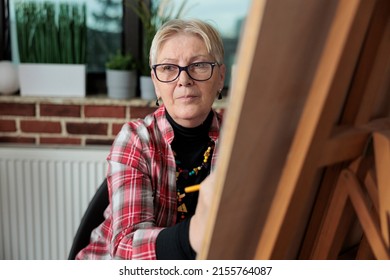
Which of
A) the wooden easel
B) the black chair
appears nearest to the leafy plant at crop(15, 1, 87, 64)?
the black chair

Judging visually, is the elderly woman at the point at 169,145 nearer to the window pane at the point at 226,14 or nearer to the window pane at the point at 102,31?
the window pane at the point at 226,14

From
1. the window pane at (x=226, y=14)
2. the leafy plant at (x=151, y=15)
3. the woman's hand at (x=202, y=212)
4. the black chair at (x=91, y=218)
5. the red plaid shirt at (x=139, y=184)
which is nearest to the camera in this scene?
the woman's hand at (x=202, y=212)

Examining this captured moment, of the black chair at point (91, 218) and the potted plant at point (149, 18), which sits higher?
the potted plant at point (149, 18)

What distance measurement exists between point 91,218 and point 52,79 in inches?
35.0

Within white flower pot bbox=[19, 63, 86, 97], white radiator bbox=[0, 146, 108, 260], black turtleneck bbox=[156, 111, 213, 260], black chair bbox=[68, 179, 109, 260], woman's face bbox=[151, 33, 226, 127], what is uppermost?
woman's face bbox=[151, 33, 226, 127]

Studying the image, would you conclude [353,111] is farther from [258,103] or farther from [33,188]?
[33,188]

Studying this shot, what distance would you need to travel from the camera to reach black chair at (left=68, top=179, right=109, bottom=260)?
1.29m

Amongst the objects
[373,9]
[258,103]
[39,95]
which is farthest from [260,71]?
[39,95]

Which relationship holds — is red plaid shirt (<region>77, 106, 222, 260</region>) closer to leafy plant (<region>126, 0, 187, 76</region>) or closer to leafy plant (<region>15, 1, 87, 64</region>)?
leafy plant (<region>126, 0, 187, 76</region>)

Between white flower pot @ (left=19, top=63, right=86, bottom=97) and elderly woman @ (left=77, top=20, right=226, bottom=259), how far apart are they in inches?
34.7

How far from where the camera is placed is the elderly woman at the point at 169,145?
106 centimetres

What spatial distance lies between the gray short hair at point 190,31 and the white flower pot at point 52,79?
0.95m

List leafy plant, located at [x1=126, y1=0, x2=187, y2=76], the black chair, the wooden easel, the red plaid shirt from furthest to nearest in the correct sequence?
leafy plant, located at [x1=126, y1=0, x2=187, y2=76] < the black chair < the red plaid shirt < the wooden easel

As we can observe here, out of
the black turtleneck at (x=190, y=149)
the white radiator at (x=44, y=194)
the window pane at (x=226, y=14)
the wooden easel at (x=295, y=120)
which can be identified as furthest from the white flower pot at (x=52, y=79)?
the wooden easel at (x=295, y=120)
